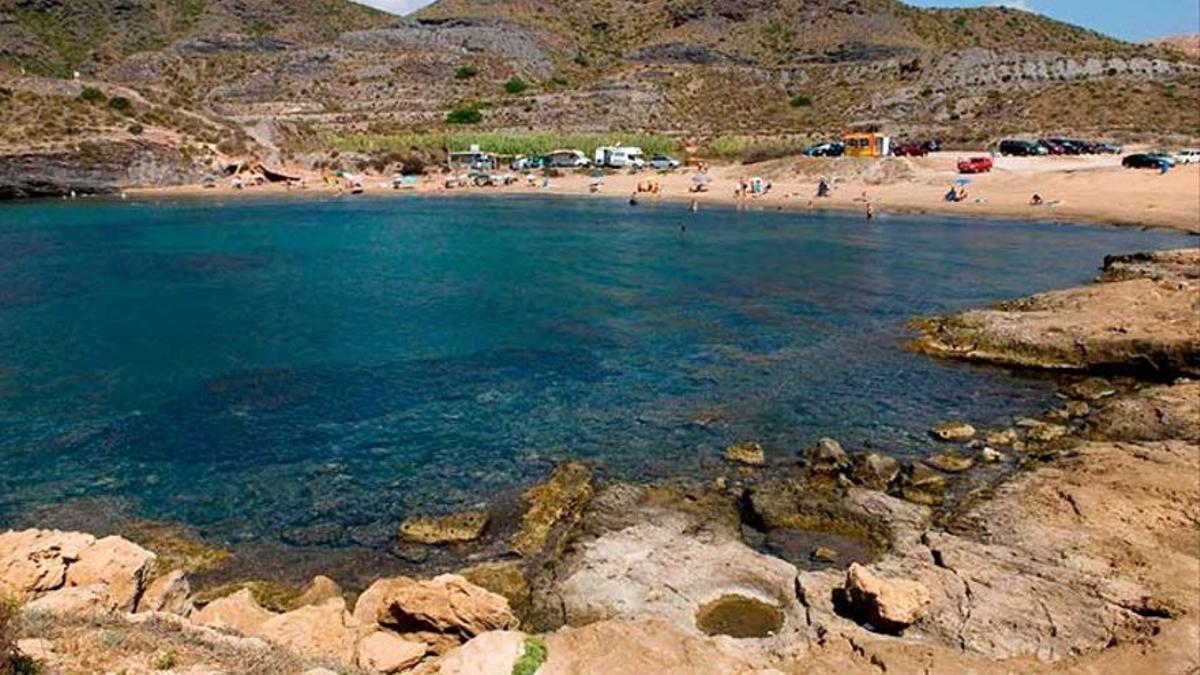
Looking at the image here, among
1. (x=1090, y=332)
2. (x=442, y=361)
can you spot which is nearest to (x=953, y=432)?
(x=1090, y=332)

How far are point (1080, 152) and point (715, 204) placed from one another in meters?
39.6

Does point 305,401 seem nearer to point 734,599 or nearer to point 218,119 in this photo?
point 734,599

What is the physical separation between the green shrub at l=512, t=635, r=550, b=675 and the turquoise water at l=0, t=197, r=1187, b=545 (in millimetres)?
7735

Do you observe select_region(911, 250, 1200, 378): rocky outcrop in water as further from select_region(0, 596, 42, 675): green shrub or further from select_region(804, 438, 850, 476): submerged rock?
select_region(0, 596, 42, 675): green shrub

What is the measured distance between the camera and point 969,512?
60.1ft

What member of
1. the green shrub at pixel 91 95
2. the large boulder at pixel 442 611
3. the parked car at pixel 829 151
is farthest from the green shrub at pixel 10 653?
the green shrub at pixel 91 95

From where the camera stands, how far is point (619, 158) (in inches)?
4331

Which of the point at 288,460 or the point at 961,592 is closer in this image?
the point at 961,592

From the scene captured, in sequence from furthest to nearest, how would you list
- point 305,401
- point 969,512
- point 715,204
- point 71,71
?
point 71,71 < point 715,204 < point 305,401 < point 969,512

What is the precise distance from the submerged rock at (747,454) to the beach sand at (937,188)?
52714 millimetres

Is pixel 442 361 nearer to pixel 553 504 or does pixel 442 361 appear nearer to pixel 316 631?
pixel 553 504

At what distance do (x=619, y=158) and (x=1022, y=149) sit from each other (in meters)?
47.2

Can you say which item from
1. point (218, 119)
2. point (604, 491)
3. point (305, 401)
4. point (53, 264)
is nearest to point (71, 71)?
point (218, 119)

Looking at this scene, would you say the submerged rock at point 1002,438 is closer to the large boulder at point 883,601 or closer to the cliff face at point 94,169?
the large boulder at point 883,601
